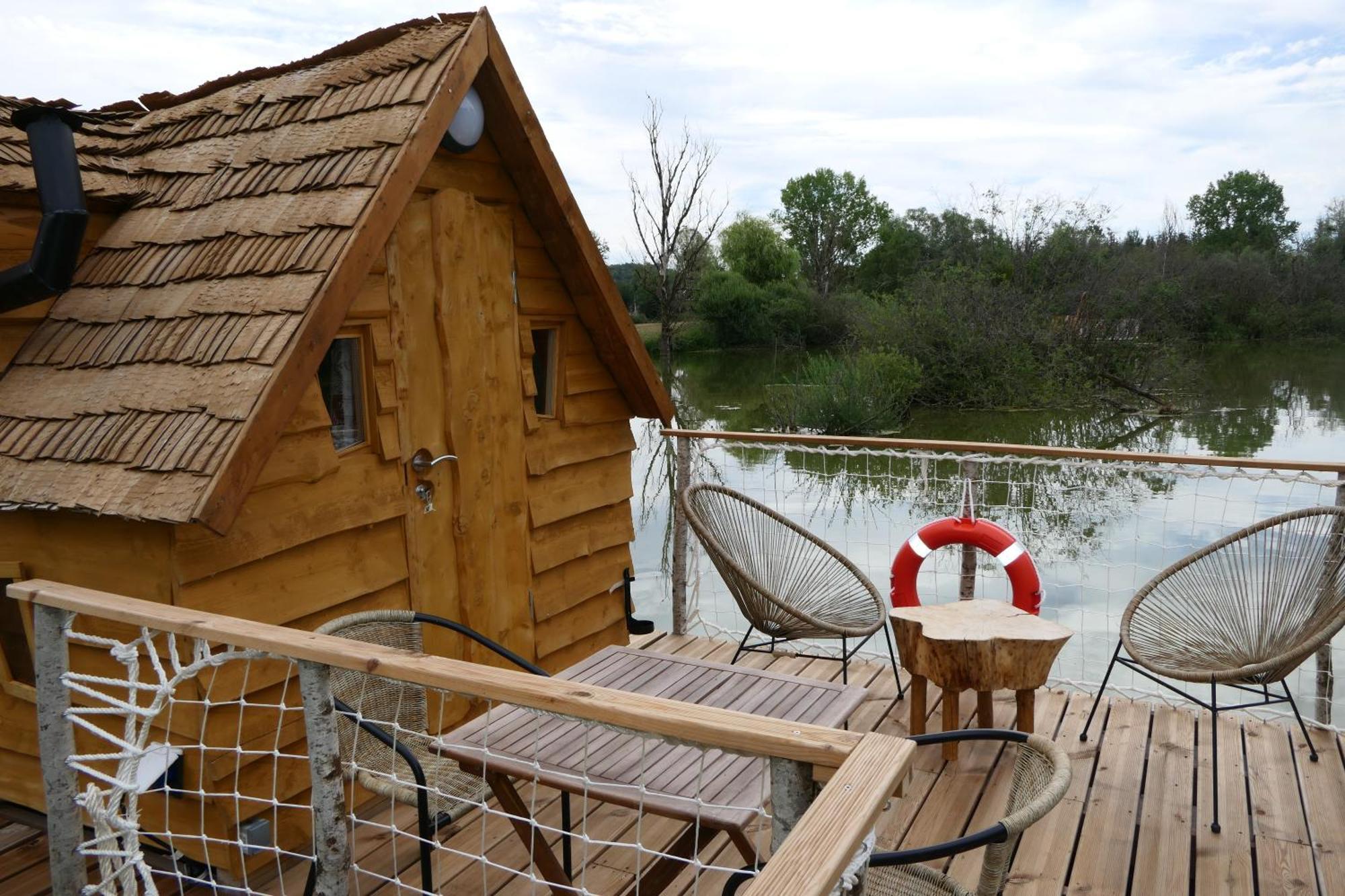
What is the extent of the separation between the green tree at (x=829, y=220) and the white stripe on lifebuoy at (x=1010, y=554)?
83.3 ft

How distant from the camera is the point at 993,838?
1.53 meters

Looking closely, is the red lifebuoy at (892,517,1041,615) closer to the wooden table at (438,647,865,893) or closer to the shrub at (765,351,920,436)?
the wooden table at (438,647,865,893)

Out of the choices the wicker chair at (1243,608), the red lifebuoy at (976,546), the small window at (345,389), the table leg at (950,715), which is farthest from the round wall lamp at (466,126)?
the wicker chair at (1243,608)

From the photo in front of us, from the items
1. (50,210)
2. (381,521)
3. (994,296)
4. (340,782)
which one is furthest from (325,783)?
(994,296)

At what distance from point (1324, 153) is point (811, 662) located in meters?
9.49

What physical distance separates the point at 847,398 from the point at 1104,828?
403 inches

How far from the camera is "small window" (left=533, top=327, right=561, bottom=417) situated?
12.7ft

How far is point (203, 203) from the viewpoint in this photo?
3062mm

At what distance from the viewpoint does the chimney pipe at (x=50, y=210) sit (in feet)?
9.07

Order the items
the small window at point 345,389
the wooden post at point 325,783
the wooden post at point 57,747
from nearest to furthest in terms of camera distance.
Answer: the wooden post at point 325,783 → the wooden post at point 57,747 → the small window at point 345,389

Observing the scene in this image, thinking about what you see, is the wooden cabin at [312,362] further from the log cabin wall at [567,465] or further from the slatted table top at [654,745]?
the slatted table top at [654,745]

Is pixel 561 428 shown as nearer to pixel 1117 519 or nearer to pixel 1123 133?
pixel 1117 519

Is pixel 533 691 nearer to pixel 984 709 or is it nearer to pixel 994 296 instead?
pixel 984 709

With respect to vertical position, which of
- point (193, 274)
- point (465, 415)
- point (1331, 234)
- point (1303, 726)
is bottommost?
point (1303, 726)
